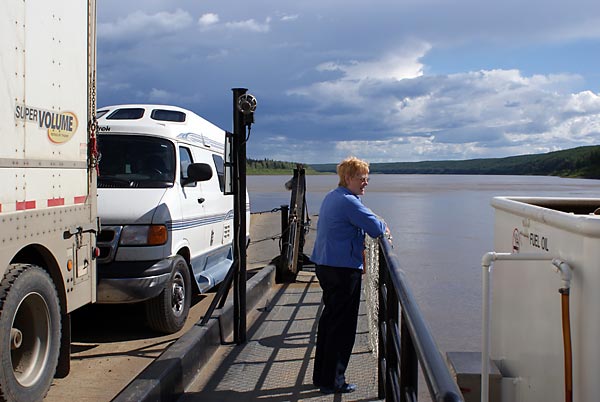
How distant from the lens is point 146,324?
7.81 meters

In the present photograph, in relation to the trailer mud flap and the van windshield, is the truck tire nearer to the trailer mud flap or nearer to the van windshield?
the trailer mud flap

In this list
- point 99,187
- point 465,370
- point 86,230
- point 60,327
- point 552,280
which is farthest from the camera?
point 99,187

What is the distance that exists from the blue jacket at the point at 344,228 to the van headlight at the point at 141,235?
248 centimetres

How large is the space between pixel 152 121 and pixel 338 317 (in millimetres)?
4150

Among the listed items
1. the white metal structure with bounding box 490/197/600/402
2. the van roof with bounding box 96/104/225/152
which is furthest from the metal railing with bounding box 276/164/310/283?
the white metal structure with bounding box 490/197/600/402

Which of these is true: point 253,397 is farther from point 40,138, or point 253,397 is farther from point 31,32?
A: point 31,32

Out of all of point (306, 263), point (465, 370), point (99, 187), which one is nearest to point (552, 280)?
point (465, 370)

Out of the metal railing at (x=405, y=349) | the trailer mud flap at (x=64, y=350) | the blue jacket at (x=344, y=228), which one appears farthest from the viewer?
the trailer mud flap at (x=64, y=350)

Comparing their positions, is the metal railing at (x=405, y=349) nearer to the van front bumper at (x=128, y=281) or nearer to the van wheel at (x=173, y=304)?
the van front bumper at (x=128, y=281)

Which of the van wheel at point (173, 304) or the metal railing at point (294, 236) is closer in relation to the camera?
the van wheel at point (173, 304)

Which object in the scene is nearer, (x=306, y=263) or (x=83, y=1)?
(x=83, y=1)

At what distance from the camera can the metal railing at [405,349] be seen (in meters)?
2.16

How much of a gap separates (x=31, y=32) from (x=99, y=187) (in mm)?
2841

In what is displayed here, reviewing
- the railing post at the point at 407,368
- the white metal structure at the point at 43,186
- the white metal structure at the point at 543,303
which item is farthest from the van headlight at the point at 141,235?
the railing post at the point at 407,368
